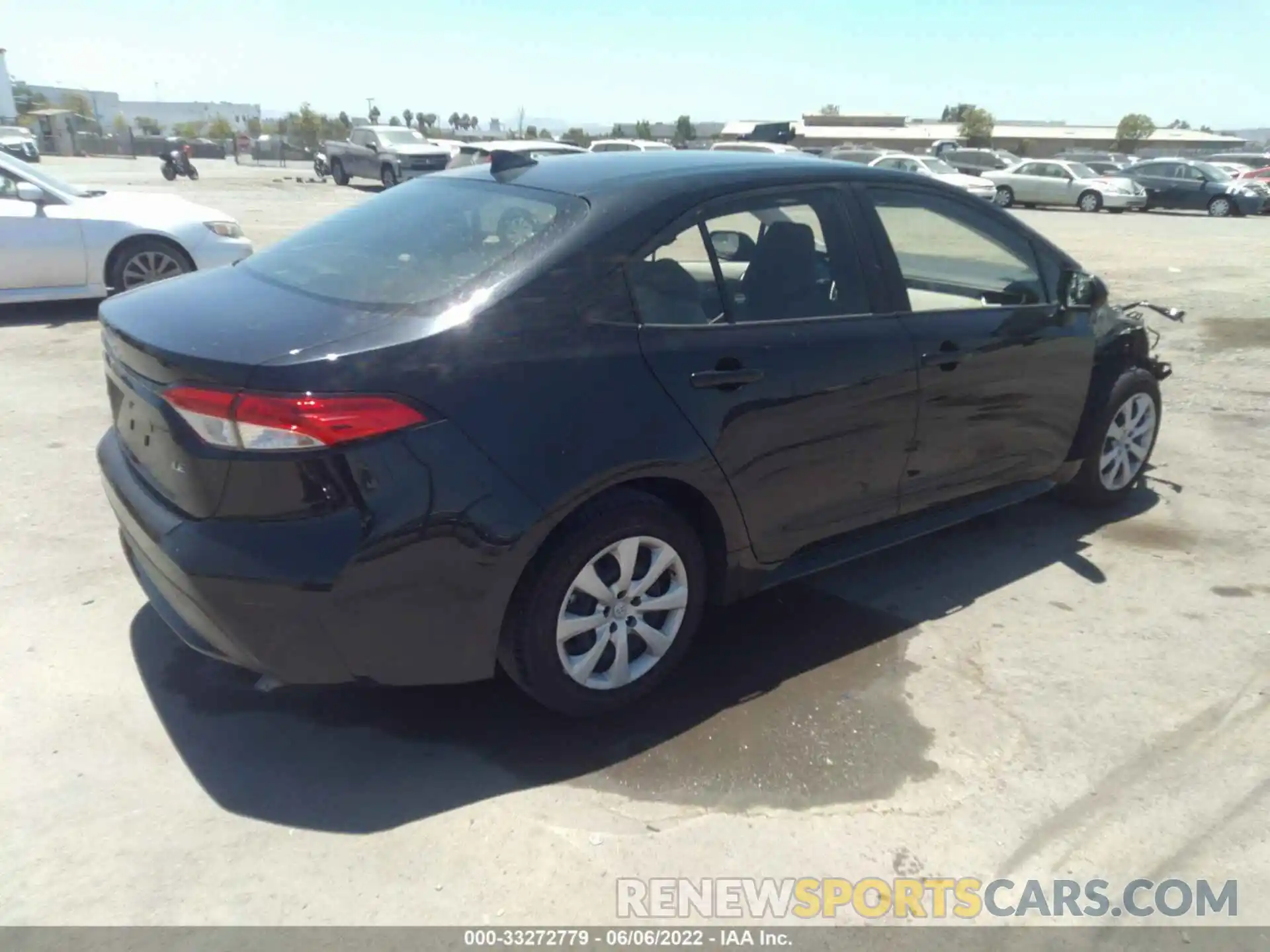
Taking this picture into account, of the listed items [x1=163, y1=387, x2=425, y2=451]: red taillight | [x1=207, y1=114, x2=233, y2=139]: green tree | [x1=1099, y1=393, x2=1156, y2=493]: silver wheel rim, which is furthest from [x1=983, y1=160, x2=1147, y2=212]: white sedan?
[x1=207, y1=114, x2=233, y2=139]: green tree

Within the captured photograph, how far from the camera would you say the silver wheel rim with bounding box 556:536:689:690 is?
2.98m

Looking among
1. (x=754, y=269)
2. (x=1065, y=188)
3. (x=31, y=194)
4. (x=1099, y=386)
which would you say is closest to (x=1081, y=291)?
(x=1099, y=386)

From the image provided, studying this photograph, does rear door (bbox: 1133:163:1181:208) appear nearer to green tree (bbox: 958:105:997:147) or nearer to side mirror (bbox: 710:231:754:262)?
side mirror (bbox: 710:231:754:262)

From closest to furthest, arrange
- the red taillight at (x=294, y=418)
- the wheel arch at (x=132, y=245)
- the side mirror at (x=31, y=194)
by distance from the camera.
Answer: the red taillight at (x=294, y=418), the side mirror at (x=31, y=194), the wheel arch at (x=132, y=245)

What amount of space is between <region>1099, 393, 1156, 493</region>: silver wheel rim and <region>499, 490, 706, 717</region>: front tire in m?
2.67

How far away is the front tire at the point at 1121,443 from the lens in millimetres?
4719

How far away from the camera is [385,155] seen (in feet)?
92.7

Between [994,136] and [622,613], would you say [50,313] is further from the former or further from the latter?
[994,136]

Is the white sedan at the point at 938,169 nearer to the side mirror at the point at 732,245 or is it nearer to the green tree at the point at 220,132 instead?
the side mirror at the point at 732,245

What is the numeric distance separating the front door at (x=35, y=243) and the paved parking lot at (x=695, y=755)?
462 centimetres

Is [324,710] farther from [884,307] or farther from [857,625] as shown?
[884,307]

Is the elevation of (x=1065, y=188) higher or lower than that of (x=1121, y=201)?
higher

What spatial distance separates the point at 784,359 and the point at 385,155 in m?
27.7

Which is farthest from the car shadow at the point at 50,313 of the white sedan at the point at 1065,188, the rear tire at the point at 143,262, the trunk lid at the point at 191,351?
the white sedan at the point at 1065,188
